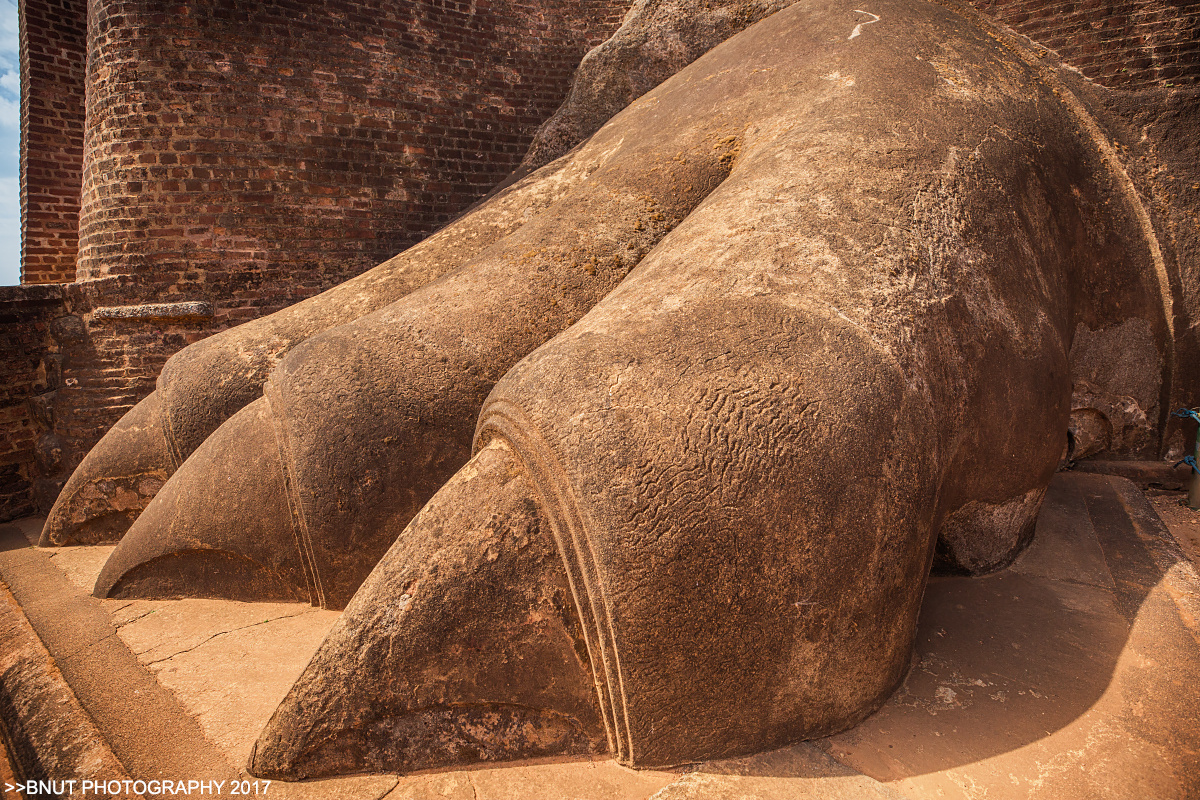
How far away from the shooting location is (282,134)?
534 cm

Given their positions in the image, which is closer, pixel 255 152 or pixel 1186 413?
pixel 1186 413

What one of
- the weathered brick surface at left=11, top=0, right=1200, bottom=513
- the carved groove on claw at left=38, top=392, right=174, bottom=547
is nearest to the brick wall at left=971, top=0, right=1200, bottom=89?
the weathered brick surface at left=11, top=0, right=1200, bottom=513

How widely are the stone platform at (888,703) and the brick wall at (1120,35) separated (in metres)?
2.23

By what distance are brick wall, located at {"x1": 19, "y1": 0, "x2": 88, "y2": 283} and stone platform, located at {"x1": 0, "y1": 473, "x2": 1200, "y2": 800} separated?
19.4 feet

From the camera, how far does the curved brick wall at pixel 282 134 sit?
16.3 feet

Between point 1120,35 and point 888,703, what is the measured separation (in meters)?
3.95

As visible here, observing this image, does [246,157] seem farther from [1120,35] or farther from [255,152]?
[1120,35]

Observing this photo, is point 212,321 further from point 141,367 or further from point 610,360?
point 610,360

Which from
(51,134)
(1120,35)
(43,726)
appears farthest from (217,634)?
(51,134)

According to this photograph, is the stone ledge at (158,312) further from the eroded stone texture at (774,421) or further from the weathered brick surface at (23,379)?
the eroded stone texture at (774,421)

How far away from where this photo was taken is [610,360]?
5.63ft

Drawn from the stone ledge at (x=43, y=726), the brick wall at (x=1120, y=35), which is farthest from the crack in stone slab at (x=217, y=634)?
the brick wall at (x=1120, y=35)

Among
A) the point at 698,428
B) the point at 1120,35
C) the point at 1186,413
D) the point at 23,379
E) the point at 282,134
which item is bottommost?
the point at 23,379

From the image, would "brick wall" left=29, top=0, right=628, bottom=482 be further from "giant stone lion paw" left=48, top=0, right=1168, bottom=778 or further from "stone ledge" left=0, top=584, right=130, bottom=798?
"stone ledge" left=0, top=584, right=130, bottom=798
